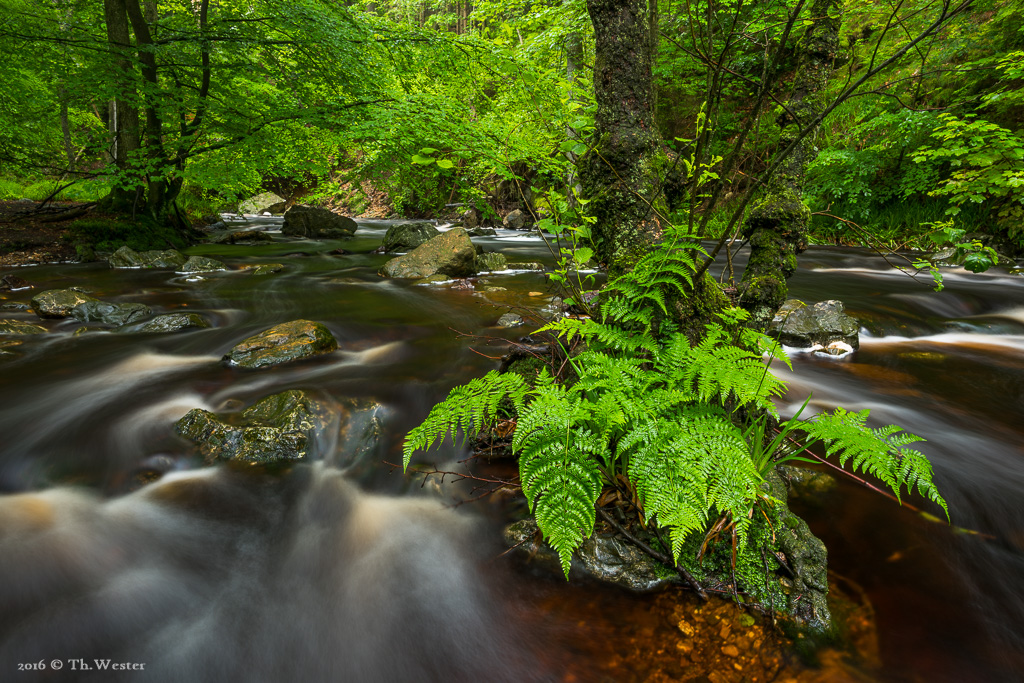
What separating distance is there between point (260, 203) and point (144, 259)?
18972 millimetres

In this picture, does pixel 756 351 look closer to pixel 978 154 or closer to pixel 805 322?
pixel 805 322

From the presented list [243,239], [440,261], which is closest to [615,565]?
[440,261]

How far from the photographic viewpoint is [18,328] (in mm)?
5598

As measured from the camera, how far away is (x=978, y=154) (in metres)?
8.48

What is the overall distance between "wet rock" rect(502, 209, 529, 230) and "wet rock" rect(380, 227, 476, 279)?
7.70 metres

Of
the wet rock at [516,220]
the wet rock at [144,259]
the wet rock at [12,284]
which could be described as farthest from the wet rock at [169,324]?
the wet rock at [516,220]

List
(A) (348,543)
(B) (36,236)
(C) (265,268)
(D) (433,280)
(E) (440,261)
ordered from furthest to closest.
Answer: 1. (C) (265,268)
2. (B) (36,236)
3. (E) (440,261)
4. (D) (433,280)
5. (A) (348,543)

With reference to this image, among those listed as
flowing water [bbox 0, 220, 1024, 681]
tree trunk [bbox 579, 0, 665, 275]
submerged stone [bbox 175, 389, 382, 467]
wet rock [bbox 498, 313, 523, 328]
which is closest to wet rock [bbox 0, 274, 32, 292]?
flowing water [bbox 0, 220, 1024, 681]

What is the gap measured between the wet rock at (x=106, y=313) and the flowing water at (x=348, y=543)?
1.00m

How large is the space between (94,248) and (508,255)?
30.3ft

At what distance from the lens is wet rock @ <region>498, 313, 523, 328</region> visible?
5.84 metres

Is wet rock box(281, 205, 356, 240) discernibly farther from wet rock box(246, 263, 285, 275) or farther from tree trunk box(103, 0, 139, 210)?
wet rock box(246, 263, 285, 275)

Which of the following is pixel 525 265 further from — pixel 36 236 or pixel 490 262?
pixel 36 236

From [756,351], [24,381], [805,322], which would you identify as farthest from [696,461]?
[24,381]
